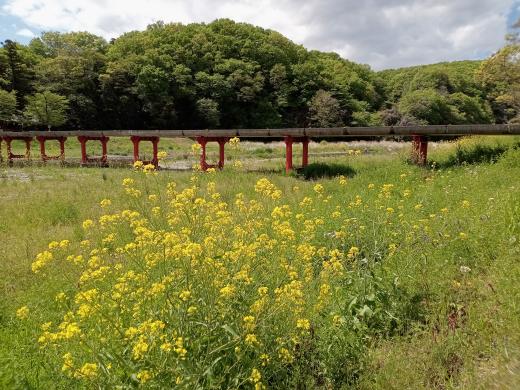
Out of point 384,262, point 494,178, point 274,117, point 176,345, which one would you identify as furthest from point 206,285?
point 274,117

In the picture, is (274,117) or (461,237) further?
(274,117)

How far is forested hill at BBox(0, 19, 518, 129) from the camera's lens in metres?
50.4

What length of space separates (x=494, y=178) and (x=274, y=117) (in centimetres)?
5800

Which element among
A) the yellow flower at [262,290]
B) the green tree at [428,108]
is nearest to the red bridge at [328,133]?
A: the yellow flower at [262,290]

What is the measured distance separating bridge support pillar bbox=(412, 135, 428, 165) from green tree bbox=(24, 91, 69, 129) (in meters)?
38.8

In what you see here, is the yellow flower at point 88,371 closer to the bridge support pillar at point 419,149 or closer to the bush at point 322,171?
the bush at point 322,171

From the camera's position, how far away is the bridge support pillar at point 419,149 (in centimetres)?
1346

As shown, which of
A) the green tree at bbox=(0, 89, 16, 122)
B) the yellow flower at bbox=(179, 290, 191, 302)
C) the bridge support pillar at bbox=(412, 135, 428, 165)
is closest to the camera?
the yellow flower at bbox=(179, 290, 191, 302)

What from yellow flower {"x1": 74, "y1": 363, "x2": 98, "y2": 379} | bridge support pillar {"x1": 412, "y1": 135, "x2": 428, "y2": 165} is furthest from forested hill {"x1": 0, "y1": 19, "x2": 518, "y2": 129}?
yellow flower {"x1": 74, "y1": 363, "x2": 98, "y2": 379}

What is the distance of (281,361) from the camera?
10.5 feet

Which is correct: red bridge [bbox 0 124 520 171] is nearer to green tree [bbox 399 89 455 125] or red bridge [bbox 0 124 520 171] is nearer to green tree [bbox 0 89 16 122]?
green tree [bbox 0 89 16 122]

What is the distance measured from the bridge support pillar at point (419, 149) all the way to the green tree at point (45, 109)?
38834 millimetres

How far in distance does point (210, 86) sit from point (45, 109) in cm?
2730

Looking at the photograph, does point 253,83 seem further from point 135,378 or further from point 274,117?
point 135,378
